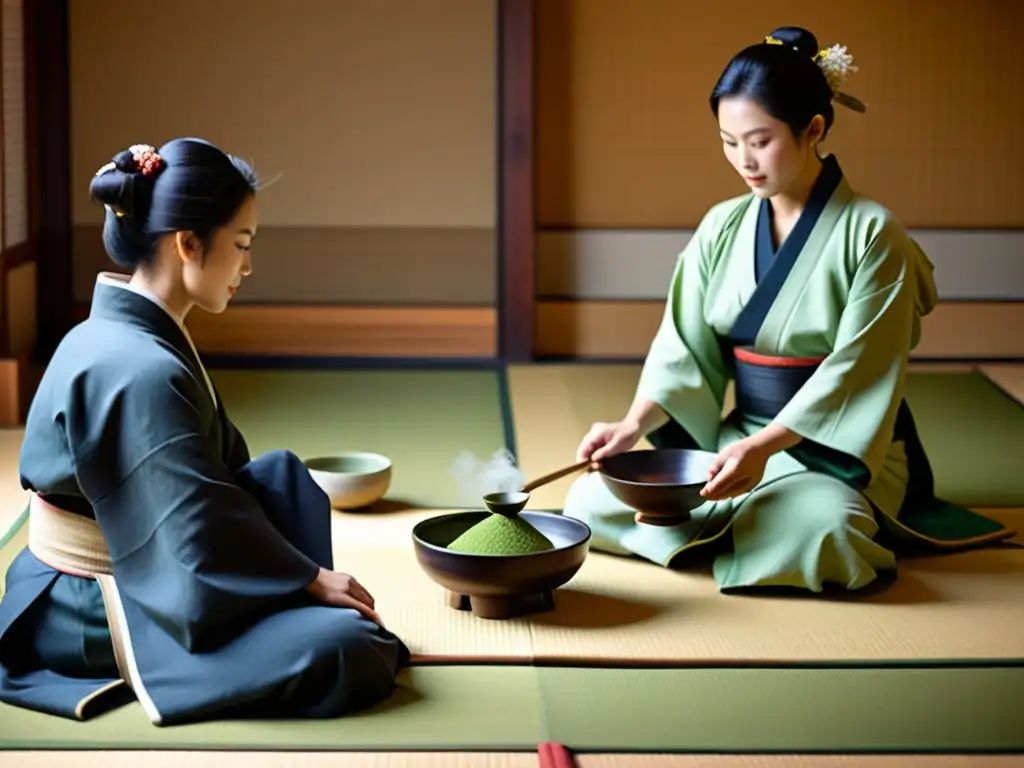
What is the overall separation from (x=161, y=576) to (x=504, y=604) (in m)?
0.80

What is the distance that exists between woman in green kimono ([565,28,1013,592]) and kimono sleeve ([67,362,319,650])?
118 centimetres

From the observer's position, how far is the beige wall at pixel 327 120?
20.1ft

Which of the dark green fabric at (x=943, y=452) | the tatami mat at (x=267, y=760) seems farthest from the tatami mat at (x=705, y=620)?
the tatami mat at (x=267, y=760)

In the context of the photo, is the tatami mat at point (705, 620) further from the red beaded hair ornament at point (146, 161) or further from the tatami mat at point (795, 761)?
the red beaded hair ornament at point (146, 161)

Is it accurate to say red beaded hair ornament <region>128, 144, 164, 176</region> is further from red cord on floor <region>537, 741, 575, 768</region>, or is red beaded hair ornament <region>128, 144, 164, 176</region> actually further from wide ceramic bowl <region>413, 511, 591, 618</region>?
red cord on floor <region>537, 741, 575, 768</region>

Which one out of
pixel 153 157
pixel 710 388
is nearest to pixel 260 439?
pixel 710 388

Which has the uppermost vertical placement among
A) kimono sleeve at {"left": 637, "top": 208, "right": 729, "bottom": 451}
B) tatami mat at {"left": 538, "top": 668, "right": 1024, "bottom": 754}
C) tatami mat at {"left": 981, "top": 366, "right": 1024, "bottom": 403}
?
kimono sleeve at {"left": 637, "top": 208, "right": 729, "bottom": 451}

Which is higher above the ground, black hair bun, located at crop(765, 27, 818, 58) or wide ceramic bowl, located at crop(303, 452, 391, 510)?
black hair bun, located at crop(765, 27, 818, 58)

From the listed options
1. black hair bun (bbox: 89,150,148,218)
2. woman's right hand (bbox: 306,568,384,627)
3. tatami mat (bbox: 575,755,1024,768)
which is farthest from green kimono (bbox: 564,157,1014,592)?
black hair bun (bbox: 89,150,148,218)

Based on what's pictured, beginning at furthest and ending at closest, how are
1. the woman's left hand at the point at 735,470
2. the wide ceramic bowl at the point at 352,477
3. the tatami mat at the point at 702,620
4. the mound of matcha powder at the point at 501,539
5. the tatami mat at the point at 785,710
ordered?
the wide ceramic bowl at the point at 352,477 → the woman's left hand at the point at 735,470 → the mound of matcha powder at the point at 501,539 → the tatami mat at the point at 702,620 → the tatami mat at the point at 785,710

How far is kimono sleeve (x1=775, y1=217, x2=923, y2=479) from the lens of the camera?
138 inches

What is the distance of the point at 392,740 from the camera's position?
2.52 meters

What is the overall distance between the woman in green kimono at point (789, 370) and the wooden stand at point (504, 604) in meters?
0.42

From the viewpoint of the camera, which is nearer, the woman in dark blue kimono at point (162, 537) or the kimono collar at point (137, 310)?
the woman in dark blue kimono at point (162, 537)
